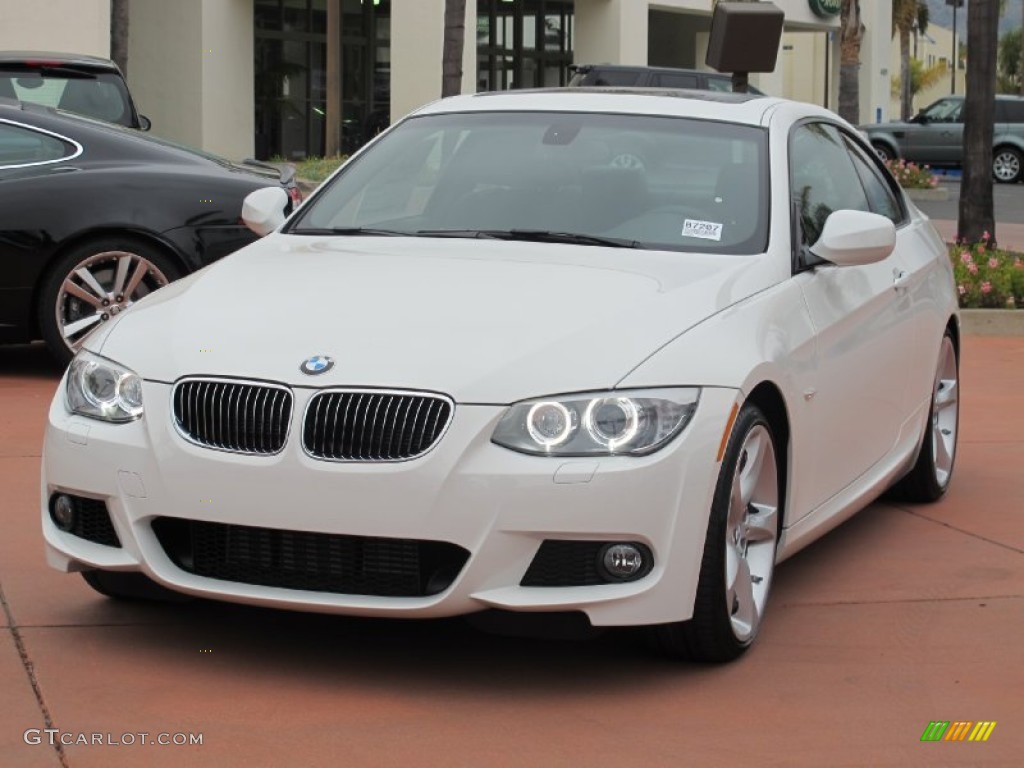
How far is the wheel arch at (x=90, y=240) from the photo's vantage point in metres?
9.51

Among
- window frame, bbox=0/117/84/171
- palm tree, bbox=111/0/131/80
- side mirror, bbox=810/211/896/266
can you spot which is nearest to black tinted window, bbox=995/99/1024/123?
palm tree, bbox=111/0/131/80

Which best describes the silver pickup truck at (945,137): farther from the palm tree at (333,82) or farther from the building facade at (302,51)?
the palm tree at (333,82)

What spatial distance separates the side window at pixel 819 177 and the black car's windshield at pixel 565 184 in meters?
0.19

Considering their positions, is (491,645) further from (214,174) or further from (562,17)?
(562,17)

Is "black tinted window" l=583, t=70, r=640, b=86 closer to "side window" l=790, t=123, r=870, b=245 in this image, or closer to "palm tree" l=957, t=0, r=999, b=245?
"palm tree" l=957, t=0, r=999, b=245

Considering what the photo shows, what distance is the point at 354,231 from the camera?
5.97 meters

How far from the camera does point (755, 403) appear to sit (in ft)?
16.4

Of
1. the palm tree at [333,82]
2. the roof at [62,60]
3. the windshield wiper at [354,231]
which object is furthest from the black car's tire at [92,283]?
the palm tree at [333,82]

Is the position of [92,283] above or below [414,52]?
above

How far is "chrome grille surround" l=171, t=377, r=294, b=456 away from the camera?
455cm

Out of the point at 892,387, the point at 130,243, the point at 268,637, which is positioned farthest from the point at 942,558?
the point at 130,243

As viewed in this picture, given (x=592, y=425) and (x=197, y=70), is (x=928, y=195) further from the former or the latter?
(x=592, y=425)

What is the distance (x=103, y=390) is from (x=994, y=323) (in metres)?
9.28

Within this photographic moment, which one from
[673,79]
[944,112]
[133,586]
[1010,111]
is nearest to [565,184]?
[133,586]
